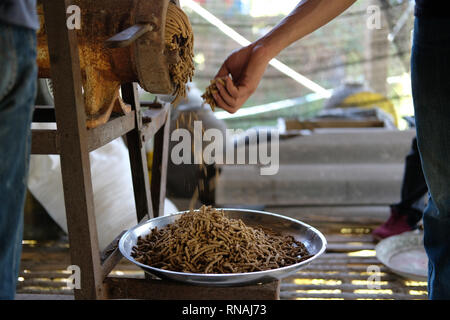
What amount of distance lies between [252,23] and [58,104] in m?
4.55

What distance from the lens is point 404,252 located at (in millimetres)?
2650

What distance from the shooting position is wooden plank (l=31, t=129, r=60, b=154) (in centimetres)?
128

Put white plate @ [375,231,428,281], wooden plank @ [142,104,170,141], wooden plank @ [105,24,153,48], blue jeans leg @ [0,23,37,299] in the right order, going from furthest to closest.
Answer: white plate @ [375,231,428,281]
wooden plank @ [142,104,170,141]
wooden plank @ [105,24,153,48]
blue jeans leg @ [0,23,37,299]

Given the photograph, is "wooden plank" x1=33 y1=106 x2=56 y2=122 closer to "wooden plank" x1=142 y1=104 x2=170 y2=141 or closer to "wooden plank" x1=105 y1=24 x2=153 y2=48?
"wooden plank" x1=142 y1=104 x2=170 y2=141

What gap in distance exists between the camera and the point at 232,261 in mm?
1331

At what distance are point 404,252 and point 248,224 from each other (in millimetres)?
1338

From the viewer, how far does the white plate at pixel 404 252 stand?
250cm

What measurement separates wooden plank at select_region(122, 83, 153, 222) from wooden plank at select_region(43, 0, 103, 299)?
0.51 meters

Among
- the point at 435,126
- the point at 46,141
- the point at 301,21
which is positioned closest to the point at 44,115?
the point at 46,141

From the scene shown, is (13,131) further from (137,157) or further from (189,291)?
(137,157)

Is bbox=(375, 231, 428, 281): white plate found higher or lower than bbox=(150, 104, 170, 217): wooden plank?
lower

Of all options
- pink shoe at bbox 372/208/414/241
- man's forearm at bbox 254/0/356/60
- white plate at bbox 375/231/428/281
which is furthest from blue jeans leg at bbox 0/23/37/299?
pink shoe at bbox 372/208/414/241
